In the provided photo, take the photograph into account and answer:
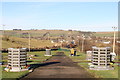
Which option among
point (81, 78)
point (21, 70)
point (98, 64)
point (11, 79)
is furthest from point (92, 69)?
point (11, 79)

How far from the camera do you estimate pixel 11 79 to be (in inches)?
1071

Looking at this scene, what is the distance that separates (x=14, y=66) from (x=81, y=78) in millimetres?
12497

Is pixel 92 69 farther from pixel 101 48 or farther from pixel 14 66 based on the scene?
pixel 14 66

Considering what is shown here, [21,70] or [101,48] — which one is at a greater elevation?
[101,48]

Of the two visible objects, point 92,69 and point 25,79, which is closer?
point 25,79

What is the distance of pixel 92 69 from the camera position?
120ft

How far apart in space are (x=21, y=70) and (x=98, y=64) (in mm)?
12107

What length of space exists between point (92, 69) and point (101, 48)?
3.72 meters

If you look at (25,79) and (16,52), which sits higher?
(16,52)

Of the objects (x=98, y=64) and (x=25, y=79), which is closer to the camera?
(x=25, y=79)

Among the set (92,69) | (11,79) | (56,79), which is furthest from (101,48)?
(11,79)

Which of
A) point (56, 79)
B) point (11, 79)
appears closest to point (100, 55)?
point (56, 79)

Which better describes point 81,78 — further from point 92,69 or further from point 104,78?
point 92,69

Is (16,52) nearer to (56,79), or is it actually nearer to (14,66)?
(14,66)
